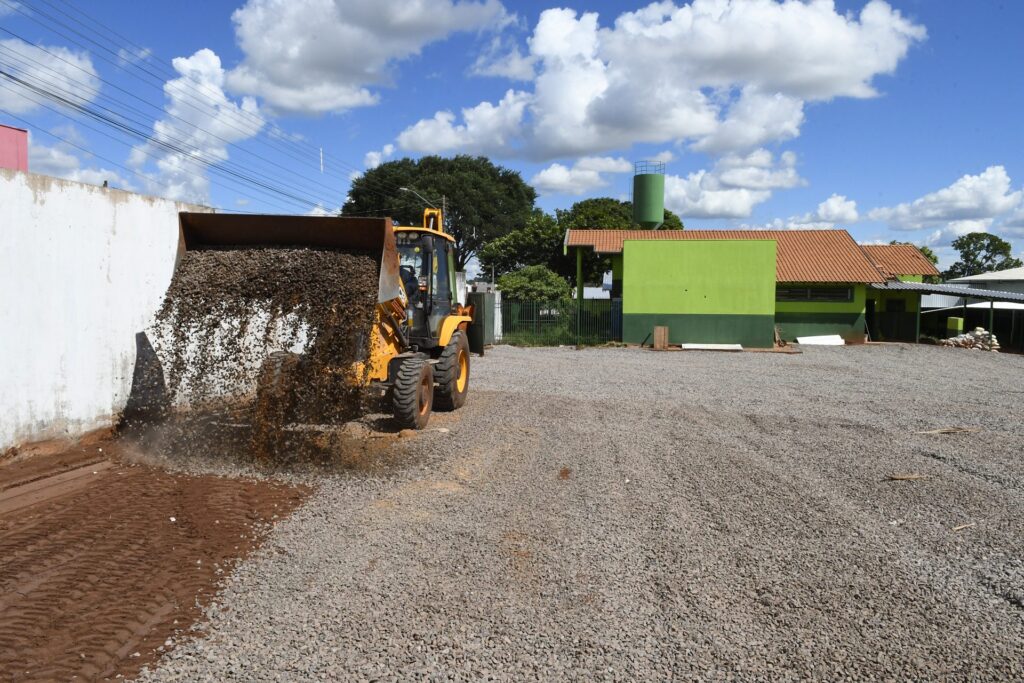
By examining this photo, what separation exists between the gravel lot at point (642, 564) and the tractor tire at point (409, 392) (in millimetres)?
338

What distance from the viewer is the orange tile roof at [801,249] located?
2850cm

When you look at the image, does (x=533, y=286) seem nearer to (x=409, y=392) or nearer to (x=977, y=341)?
(x=977, y=341)

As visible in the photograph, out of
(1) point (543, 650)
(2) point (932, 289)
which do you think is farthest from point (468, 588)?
(2) point (932, 289)

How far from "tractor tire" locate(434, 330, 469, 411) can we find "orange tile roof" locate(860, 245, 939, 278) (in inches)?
1089

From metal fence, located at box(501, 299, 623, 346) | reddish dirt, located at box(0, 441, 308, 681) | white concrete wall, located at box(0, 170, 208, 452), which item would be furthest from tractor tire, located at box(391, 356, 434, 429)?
metal fence, located at box(501, 299, 623, 346)

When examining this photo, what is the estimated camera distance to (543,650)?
3.72m

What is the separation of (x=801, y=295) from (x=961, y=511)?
79.8ft

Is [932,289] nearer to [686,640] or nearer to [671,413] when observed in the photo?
[671,413]

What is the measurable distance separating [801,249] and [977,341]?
24.6 ft

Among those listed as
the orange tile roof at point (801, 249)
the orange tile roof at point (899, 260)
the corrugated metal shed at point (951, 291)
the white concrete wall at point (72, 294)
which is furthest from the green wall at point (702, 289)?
the white concrete wall at point (72, 294)

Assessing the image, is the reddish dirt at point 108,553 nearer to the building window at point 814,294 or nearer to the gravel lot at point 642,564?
the gravel lot at point 642,564

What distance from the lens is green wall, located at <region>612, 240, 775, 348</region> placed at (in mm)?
25469

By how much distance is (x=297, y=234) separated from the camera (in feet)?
26.1

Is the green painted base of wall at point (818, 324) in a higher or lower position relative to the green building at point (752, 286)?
lower
